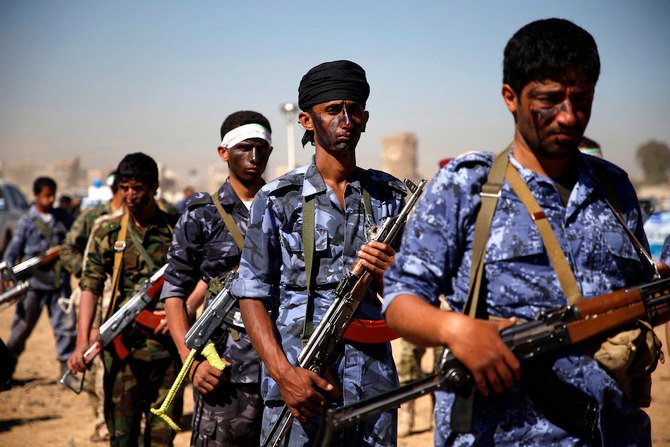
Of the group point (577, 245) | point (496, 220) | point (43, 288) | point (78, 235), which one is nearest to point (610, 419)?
point (577, 245)

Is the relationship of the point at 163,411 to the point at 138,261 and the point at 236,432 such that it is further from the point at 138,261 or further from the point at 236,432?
the point at 138,261

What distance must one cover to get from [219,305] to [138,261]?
1473 mm

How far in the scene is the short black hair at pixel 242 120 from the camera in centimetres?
432

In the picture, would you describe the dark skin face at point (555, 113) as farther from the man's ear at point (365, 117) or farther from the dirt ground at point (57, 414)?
the dirt ground at point (57, 414)

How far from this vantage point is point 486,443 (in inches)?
83.4

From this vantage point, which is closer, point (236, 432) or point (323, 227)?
point (323, 227)

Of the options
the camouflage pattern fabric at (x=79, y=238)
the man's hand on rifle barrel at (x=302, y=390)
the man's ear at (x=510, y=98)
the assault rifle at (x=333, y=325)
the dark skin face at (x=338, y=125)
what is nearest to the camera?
the man's ear at (x=510, y=98)

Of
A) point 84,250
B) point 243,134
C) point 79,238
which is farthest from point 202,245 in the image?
point 79,238

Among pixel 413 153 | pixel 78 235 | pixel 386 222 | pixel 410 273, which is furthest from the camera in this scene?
pixel 413 153

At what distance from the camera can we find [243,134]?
14.0 ft

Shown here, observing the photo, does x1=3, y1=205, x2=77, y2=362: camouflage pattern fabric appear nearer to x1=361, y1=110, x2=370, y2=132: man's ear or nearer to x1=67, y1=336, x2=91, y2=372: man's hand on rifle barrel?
x1=67, y1=336, x2=91, y2=372: man's hand on rifle barrel

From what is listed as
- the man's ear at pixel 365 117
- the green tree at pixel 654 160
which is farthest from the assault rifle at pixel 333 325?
the green tree at pixel 654 160

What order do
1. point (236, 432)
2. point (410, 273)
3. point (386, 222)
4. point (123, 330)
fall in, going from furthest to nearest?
point (123, 330) → point (236, 432) → point (386, 222) → point (410, 273)

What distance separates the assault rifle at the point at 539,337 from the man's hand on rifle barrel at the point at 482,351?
0.06m
